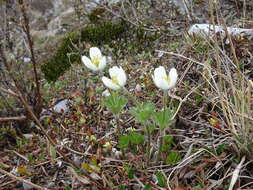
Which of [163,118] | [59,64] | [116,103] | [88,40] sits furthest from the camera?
[88,40]

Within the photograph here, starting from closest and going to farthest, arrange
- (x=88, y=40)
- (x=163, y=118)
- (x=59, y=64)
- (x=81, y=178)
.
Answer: (x=163, y=118) < (x=81, y=178) < (x=59, y=64) < (x=88, y=40)

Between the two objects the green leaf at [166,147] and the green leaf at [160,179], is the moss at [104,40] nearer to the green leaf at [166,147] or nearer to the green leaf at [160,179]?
the green leaf at [166,147]

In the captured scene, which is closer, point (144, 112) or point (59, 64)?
point (144, 112)

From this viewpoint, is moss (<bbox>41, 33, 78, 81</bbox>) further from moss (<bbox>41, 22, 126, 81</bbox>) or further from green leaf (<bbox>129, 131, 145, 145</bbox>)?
green leaf (<bbox>129, 131, 145, 145</bbox>)

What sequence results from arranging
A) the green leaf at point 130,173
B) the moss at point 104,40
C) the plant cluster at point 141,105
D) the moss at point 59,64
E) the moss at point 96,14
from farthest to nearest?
the moss at point 96,14
the moss at point 59,64
the moss at point 104,40
the green leaf at point 130,173
the plant cluster at point 141,105

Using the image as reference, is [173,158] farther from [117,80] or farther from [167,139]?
[117,80]

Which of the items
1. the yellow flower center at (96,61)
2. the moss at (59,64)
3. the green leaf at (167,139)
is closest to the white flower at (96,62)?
the yellow flower center at (96,61)

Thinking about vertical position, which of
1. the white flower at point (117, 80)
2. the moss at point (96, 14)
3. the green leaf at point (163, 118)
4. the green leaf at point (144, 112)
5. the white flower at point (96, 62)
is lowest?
the moss at point (96, 14)

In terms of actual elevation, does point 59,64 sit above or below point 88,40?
below

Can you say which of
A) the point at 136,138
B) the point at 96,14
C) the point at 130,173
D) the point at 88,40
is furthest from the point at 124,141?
the point at 96,14
